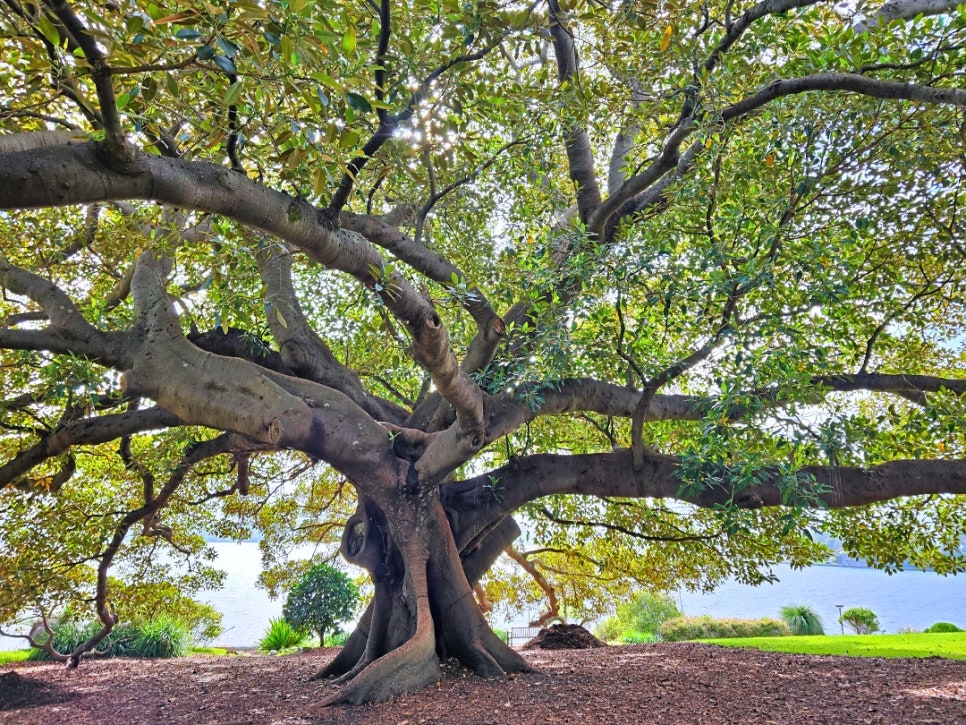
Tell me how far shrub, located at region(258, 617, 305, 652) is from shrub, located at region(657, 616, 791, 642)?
7834 mm

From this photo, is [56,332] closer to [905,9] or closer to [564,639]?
[905,9]

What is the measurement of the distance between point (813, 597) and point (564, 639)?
223ft

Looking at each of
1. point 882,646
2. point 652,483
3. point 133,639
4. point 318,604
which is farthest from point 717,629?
point 133,639

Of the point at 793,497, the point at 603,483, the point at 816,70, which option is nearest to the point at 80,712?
the point at 603,483

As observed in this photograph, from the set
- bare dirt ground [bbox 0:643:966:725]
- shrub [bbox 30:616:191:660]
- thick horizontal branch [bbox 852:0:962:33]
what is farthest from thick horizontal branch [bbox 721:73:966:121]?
shrub [bbox 30:616:191:660]

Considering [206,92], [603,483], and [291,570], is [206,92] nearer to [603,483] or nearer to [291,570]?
[603,483]

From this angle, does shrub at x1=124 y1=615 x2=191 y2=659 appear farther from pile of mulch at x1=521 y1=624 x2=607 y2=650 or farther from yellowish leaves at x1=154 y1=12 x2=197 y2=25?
yellowish leaves at x1=154 y1=12 x2=197 y2=25

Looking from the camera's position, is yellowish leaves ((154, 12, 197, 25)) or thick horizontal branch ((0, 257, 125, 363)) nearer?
yellowish leaves ((154, 12, 197, 25))

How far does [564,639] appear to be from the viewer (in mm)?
8836

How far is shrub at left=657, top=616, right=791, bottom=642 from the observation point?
1310 cm

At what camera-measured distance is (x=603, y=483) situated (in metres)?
5.93

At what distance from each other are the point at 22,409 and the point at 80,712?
9.12 ft

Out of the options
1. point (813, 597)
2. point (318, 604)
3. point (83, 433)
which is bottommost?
point (318, 604)

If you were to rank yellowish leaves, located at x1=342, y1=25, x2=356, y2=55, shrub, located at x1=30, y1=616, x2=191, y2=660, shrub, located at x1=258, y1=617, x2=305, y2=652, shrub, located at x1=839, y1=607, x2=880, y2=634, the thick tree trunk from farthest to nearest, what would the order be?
shrub, located at x1=839, y1=607, x2=880, y2=634 < shrub, located at x1=258, y1=617, x2=305, y2=652 < shrub, located at x1=30, y1=616, x2=191, y2=660 < the thick tree trunk < yellowish leaves, located at x1=342, y1=25, x2=356, y2=55
